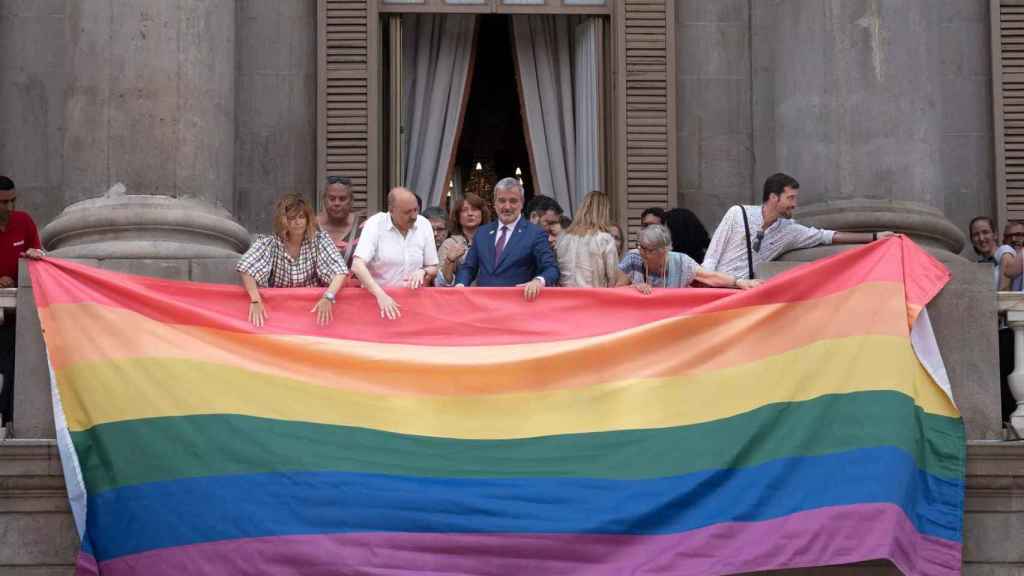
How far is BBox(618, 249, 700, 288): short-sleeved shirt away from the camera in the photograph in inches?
555

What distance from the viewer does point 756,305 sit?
13.5 m

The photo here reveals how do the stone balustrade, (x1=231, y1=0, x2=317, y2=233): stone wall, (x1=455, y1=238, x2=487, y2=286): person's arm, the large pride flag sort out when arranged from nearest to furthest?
the large pride flag, the stone balustrade, (x1=455, y1=238, x2=487, y2=286): person's arm, (x1=231, y1=0, x2=317, y2=233): stone wall

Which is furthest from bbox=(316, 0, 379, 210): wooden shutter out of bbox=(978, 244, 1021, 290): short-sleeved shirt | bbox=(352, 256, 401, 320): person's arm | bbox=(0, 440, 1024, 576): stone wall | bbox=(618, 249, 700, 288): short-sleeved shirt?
bbox=(978, 244, 1021, 290): short-sleeved shirt

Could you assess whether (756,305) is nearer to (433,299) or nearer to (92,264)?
(433,299)

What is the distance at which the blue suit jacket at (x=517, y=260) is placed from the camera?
14109 millimetres

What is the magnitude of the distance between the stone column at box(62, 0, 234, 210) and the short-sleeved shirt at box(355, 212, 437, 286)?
1.78m

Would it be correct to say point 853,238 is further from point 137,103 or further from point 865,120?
point 137,103

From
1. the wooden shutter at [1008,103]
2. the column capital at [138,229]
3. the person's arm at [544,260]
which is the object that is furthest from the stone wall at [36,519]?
the wooden shutter at [1008,103]

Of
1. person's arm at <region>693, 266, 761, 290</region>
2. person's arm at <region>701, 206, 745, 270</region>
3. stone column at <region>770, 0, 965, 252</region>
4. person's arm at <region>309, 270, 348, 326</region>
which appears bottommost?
person's arm at <region>309, 270, 348, 326</region>

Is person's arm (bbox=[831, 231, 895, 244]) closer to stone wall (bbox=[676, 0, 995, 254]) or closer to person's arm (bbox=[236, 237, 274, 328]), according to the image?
stone wall (bbox=[676, 0, 995, 254])

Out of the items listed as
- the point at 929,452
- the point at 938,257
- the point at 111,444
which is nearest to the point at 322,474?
the point at 111,444

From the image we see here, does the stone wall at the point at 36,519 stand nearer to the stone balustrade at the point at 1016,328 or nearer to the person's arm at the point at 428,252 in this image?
the stone balustrade at the point at 1016,328

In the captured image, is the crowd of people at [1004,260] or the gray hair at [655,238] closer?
the gray hair at [655,238]

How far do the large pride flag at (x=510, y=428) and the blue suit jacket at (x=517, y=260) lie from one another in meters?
0.50
